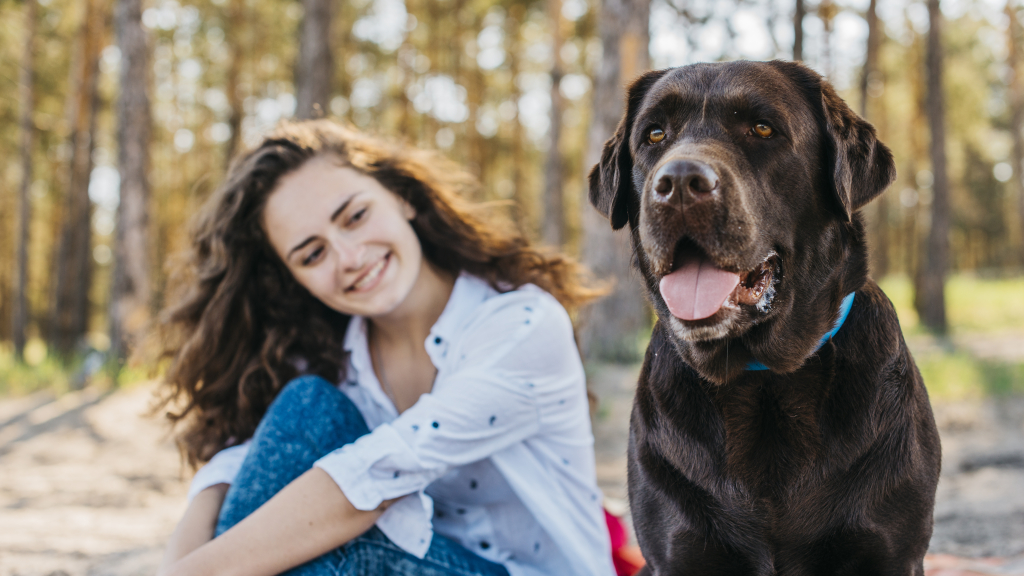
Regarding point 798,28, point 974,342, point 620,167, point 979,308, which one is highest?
point 798,28

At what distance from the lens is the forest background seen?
8164mm

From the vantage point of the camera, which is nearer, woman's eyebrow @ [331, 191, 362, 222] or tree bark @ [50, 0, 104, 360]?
woman's eyebrow @ [331, 191, 362, 222]

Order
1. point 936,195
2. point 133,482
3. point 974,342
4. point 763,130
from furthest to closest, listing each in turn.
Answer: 1. point 936,195
2. point 974,342
3. point 133,482
4. point 763,130

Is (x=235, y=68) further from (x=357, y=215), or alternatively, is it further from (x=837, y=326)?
(x=837, y=326)

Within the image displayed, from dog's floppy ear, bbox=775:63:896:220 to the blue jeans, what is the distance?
60.7 inches

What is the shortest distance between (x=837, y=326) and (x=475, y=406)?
1031 millimetres

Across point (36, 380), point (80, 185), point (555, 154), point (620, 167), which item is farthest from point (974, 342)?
point (80, 185)

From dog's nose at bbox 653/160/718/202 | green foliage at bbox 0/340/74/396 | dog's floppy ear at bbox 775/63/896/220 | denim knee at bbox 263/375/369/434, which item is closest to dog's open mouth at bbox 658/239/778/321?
dog's nose at bbox 653/160/718/202

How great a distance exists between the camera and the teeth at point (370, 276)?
2598 mm

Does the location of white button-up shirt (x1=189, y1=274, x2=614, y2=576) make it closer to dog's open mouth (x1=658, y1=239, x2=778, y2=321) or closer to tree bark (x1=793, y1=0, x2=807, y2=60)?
dog's open mouth (x1=658, y1=239, x2=778, y2=321)

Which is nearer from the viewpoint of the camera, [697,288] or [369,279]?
[697,288]

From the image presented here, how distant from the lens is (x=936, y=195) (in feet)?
37.6

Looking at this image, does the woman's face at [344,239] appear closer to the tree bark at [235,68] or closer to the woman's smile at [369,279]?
the woman's smile at [369,279]

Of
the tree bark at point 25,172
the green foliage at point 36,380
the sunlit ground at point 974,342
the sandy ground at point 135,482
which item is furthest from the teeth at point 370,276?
the tree bark at point 25,172
